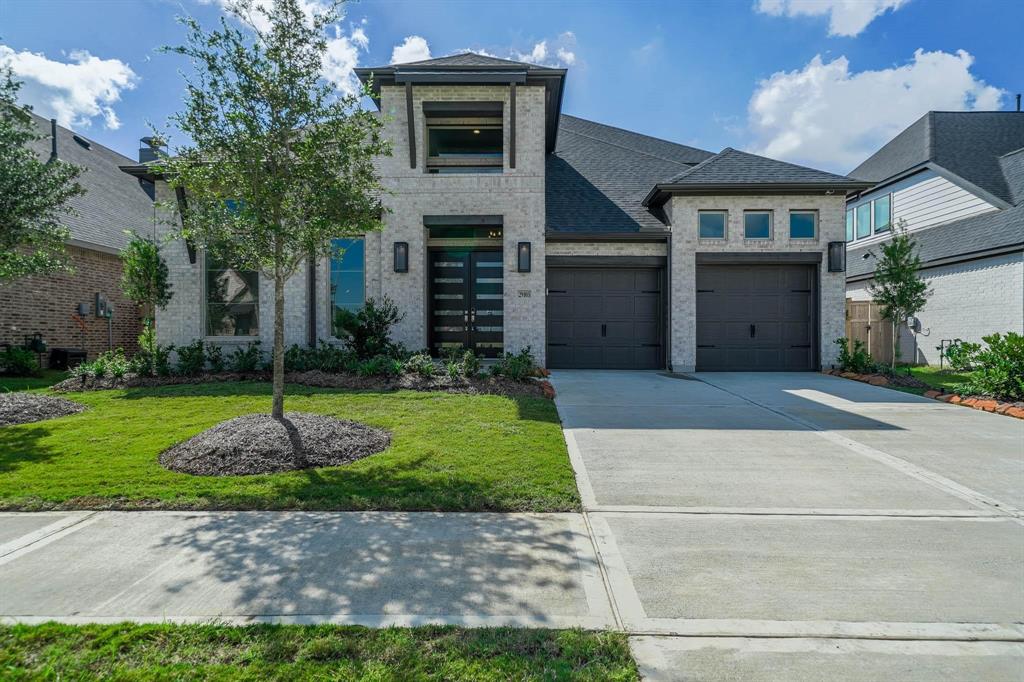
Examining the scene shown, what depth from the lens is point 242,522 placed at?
150 inches

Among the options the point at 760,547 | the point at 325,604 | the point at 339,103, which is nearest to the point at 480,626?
the point at 325,604

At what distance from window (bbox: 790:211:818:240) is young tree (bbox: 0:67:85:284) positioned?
14.8 metres

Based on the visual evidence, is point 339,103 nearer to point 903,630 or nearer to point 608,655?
point 608,655

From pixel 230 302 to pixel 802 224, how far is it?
1408 centimetres

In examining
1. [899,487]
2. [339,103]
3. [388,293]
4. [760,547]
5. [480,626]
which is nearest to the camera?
[480,626]

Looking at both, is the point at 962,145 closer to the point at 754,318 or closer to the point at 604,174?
the point at 754,318

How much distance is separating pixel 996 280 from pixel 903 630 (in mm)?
15982

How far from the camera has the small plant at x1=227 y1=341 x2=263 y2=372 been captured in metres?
10.9

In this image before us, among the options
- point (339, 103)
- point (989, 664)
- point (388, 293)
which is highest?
point (339, 103)

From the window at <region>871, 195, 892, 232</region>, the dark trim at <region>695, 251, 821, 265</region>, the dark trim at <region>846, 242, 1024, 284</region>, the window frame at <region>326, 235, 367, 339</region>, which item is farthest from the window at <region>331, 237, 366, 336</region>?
the window at <region>871, 195, 892, 232</region>

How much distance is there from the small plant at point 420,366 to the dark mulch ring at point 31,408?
519 centimetres

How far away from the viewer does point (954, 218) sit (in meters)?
15.7

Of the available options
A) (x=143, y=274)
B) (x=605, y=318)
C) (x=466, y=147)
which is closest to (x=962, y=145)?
(x=605, y=318)

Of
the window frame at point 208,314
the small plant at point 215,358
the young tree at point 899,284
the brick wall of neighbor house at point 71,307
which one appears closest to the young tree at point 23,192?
the small plant at point 215,358
